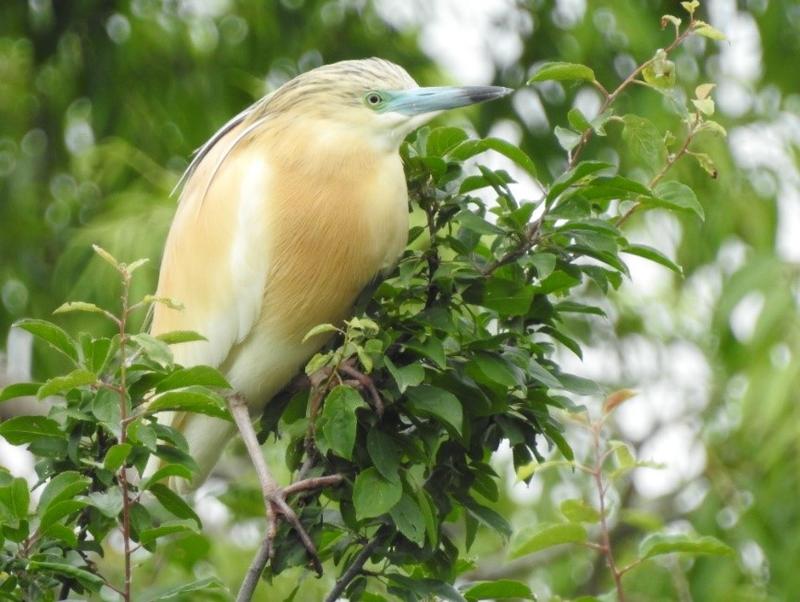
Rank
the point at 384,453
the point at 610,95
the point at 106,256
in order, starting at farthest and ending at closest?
the point at 384,453 → the point at 610,95 → the point at 106,256

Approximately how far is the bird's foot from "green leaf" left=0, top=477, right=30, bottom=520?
1.14 ft

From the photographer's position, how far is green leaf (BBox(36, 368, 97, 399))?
6.07ft

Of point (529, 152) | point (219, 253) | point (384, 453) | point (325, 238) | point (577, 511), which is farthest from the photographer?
point (529, 152)

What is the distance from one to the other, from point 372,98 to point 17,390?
911 millimetres

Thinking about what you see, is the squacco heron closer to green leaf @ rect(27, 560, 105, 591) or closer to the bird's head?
the bird's head

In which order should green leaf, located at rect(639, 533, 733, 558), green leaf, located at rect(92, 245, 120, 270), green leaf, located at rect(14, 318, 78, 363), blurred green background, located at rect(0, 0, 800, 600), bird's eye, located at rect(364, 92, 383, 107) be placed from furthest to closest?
blurred green background, located at rect(0, 0, 800, 600), bird's eye, located at rect(364, 92, 383, 107), green leaf, located at rect(639, 533, 733, 558), green leaf, located at rect(14, 318, 78, 363), green leaf, located at rect(92, 245, 120, 270)

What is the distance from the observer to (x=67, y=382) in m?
1.86

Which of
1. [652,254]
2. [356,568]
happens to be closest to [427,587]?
[356,568]

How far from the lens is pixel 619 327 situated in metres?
6.09

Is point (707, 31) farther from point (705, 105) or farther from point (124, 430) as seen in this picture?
point (124, 430)

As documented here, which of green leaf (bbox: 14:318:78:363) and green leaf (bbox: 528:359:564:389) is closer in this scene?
green leaf (bbox: 14:318:78:363)

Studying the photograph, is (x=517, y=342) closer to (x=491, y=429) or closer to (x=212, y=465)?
(x=491, y=429)

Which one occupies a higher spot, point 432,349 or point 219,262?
point 432,349

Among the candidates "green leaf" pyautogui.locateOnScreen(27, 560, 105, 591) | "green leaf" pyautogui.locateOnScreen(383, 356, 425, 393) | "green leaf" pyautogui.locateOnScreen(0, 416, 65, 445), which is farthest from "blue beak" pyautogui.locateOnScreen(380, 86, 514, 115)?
"green leaf" pyautogui.locateOnScreen(27, 560, 105, 591)
